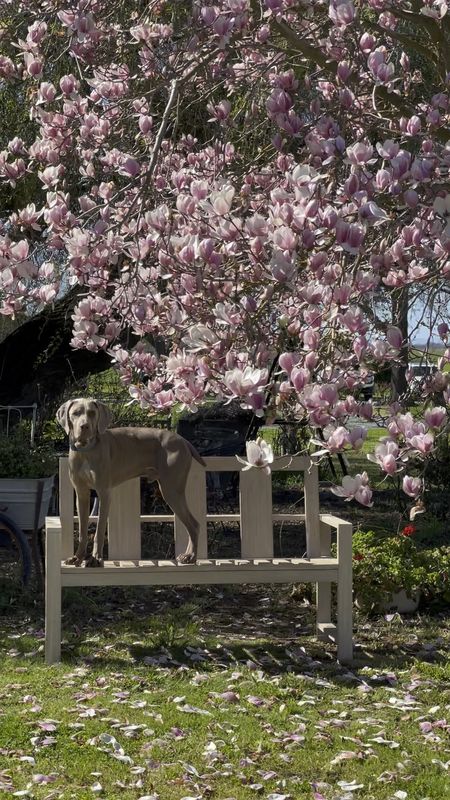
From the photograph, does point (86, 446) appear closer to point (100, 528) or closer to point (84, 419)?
point (84, 419)

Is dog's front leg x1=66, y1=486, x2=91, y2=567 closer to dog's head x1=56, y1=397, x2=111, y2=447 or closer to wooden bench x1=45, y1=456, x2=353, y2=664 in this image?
wooden bench x1=45, y1=456, x2=353, y2=664

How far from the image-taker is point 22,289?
3605 millimetres

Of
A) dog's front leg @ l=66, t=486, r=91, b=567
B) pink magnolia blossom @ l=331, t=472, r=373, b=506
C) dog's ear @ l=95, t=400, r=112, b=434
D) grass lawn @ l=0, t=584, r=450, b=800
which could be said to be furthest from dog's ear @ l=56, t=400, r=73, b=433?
pink magnolia blossom @ l=331, t=472, r=373, b=506

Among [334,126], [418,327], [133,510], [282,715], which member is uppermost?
[334,126]

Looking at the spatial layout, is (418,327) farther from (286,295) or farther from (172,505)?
(172,505)

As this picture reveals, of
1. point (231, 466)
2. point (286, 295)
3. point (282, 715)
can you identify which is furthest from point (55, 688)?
point (286, 295)

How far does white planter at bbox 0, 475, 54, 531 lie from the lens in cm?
629

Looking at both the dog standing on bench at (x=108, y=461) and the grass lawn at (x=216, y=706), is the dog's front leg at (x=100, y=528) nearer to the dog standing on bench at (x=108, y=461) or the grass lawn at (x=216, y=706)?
the dog standing on bench at (x=108, y=461)

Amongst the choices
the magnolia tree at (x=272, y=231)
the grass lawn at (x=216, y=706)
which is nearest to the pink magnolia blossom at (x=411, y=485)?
the magnolia tree at (x=272, y=231)

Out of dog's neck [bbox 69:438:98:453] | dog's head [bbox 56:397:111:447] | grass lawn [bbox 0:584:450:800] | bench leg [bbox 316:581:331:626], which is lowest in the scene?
grass lawn [bbox 0:584:450:800]

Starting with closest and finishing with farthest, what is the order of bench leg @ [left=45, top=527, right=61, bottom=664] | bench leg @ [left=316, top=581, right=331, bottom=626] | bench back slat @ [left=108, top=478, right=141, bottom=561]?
1. bench leg @ [left=45, top=527, right=61, bottom=664]
2. bench back slat @ [left=108, top=478, right=141, bottom=561]
3. bench leg @ [left=316, top=581, right=331, bottom=626]

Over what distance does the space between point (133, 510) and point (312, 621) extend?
1.26 m

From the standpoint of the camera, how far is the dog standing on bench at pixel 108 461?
17.3ft

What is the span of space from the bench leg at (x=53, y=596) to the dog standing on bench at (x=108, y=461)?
0.63 feet
